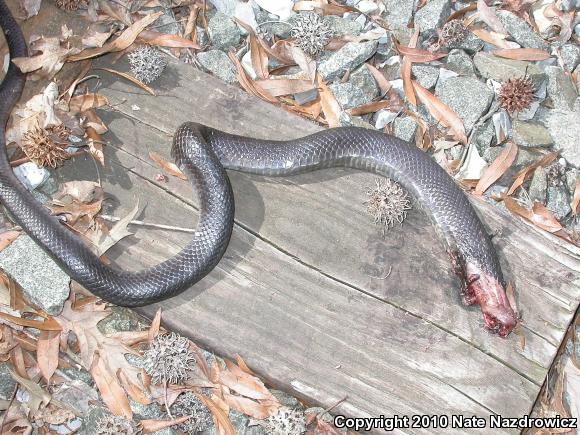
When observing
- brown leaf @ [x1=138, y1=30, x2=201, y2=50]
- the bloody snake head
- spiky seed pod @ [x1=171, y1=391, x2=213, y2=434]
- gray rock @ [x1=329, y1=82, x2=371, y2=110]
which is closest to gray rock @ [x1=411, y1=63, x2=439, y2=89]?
gray rock @ [x1=329, y1=82, x2=371, y2=110]

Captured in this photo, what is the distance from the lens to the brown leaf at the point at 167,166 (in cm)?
471

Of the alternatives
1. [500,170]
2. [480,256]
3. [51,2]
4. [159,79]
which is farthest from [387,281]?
[51,2]

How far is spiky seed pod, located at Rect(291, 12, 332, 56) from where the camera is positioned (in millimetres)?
5348

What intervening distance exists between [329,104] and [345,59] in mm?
450

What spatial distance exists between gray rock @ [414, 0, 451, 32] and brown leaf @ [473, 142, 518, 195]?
1452mm

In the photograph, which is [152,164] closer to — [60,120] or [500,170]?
[60,120]

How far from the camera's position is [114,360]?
14.2ft

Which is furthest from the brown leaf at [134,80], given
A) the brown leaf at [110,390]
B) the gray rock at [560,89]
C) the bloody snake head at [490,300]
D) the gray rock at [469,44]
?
the gray rock at [560,89]

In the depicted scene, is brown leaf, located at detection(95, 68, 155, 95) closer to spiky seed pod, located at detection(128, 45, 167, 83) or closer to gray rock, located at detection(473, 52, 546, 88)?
spiky seed pod, located at detection(128, 45, 167, 83)

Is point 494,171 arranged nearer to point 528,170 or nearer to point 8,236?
point 528,170

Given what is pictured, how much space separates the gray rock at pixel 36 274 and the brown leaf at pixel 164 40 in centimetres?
202

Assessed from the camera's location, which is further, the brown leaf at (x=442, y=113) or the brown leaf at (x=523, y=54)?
the brown leaf at (x=523, y=54)

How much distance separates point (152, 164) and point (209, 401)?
1871 mm

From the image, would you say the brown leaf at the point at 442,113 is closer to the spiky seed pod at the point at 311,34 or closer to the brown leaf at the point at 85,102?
the spiky seed pod at the point at 311,34
